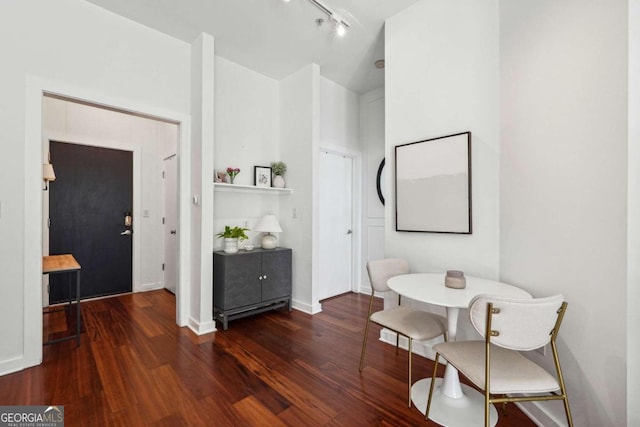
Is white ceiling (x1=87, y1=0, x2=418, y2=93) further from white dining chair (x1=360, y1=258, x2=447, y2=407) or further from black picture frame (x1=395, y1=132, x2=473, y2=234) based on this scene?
white dining chair (x1=360, y1=258, x2=447, y2=407)

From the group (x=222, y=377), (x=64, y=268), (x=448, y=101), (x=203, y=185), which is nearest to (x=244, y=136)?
(x=203, y=185)

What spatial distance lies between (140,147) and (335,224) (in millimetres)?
3117

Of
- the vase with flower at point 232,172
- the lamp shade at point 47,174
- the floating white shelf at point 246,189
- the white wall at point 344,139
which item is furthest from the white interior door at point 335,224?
the lamp shade at point 47,174

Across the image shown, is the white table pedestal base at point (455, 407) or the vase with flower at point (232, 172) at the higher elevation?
the vase with flower at point (232, 172)

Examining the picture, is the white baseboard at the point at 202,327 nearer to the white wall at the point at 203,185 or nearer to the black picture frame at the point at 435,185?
the white wall at the point at 203,185

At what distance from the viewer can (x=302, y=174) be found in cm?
346

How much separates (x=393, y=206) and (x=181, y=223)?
2157 millimetres

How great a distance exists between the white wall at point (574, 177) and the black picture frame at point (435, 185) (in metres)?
0.28

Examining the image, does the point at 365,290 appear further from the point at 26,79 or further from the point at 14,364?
the point at 26,79

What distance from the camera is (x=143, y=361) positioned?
2.22 meters

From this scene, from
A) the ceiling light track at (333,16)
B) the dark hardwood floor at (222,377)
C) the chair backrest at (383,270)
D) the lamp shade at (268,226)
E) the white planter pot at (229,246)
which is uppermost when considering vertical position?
the ceiling light track at (333,16)

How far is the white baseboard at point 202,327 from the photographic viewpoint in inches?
109

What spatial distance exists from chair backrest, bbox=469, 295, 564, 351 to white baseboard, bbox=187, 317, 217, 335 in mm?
2460

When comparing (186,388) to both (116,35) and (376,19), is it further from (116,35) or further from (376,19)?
(376,19)
